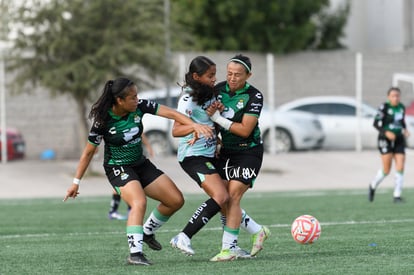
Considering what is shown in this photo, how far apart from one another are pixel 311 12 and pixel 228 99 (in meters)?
30.7

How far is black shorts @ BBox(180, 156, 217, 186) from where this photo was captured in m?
9.24

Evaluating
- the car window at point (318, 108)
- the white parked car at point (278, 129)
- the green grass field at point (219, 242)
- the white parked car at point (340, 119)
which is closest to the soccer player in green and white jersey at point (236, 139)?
the green grass field at point (219, 242)

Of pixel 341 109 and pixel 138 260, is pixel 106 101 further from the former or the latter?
pixel 341 109

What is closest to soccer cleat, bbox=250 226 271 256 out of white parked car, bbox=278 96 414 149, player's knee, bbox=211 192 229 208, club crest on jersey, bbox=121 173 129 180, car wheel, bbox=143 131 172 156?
player's knee, bbox=211 192 229 208

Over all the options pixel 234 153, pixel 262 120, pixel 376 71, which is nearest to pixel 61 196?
pixel 262 120

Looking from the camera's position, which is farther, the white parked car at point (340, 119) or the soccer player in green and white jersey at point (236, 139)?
the white parked car at point (340, 119)

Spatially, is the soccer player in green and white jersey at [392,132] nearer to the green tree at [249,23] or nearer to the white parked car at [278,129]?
the white parked car at [278,129]

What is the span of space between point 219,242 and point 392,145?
7.10m

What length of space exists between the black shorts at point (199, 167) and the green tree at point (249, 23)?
2774 centimetres

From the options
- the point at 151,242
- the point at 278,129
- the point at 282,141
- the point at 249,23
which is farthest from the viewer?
the point at 249,23

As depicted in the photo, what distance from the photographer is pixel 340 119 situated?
29.0m

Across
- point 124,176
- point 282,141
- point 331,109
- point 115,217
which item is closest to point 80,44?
point 282,141

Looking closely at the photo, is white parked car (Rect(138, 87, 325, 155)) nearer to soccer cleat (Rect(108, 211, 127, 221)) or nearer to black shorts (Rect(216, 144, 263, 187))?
soccer cleat (Rect(108, 211, 127, 221))

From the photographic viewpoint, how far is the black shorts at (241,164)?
9359 mm
